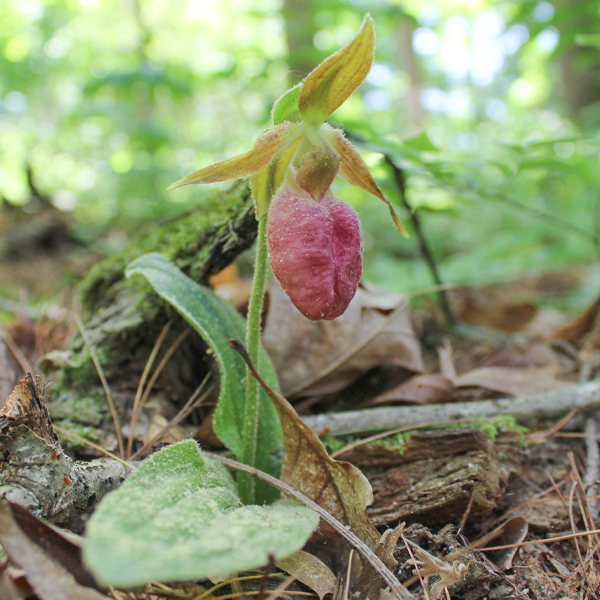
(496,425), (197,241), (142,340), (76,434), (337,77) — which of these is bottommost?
(496,425)

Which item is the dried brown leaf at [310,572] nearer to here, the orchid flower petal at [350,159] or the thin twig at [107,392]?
the thin twig at [107,392]

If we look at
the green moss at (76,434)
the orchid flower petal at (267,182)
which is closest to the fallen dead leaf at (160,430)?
the green moss at (76,434)

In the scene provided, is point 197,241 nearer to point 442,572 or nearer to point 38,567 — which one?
point 38,567

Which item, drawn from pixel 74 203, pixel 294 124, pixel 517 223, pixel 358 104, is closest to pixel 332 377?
pixel 294 124

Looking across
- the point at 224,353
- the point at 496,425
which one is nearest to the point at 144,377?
the point at 224,353

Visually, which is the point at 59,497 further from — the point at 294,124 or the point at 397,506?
the point at 294,124
